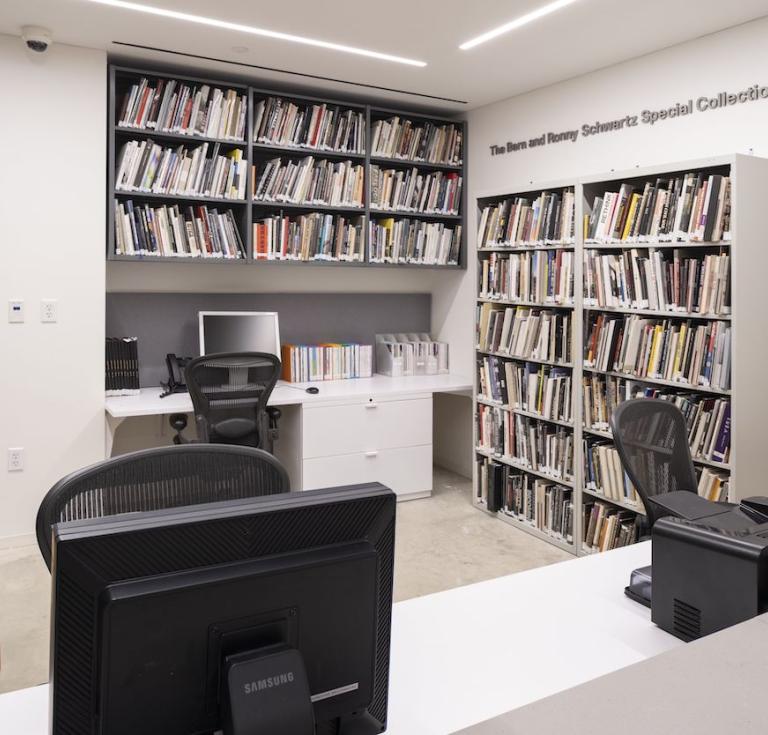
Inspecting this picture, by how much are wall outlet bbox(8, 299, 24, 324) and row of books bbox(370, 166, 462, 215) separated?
2.23 metres

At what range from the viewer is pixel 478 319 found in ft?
14.5

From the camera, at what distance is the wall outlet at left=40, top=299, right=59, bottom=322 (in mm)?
3812

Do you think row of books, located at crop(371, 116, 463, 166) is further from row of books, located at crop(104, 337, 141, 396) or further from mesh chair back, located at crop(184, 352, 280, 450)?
row of books, located at crop(104, 337, 141, 396)

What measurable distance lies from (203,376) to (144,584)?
2.96 meters

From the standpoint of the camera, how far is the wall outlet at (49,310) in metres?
3.81

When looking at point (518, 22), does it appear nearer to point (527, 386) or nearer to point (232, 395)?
point (527, 386)

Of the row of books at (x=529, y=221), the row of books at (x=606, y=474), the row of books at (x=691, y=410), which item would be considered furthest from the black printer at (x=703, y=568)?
the row of books at (x=529, y=221)

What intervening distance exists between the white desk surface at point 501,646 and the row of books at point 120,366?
9.83ft

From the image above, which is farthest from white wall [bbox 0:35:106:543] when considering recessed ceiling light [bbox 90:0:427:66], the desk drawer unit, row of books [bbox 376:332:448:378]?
row of books [bbox 376:332:448:378]

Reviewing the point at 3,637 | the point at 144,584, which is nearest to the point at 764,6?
the point at 144,584

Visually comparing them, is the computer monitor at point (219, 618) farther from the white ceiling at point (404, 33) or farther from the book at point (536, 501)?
the book at point (536, 501)

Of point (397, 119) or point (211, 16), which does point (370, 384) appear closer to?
point (397, 119)

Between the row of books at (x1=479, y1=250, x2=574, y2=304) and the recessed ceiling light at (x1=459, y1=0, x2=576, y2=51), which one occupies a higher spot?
the recessed ceiling light at (x1=459, y1=0, x2=576, y2=51)

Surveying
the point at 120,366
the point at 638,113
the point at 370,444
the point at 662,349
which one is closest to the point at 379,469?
the point at 370,444
